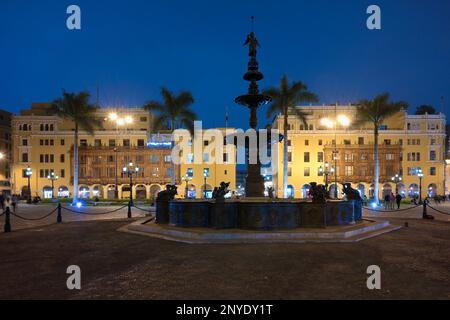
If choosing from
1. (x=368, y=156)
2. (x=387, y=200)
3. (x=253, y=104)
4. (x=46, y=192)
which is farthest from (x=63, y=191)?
(x=368, y=156)

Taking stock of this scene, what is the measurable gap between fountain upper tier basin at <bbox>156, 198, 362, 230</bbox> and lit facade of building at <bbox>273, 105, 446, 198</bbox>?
40636 millimetres

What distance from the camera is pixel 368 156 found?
171 ft

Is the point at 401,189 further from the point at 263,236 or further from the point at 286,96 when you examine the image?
the point at 263,236

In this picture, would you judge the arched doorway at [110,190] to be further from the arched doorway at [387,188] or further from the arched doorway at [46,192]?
the arched doorway at [387,188]

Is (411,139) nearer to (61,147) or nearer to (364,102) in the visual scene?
(364,102)

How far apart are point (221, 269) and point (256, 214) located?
14.9ft

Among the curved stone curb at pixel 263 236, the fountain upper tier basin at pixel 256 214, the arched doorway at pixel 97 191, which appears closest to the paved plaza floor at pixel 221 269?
the curved stone curb at pixel 263 236

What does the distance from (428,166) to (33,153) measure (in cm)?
7433

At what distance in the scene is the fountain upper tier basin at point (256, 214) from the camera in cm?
1159

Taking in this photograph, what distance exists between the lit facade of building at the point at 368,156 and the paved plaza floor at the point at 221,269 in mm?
41891

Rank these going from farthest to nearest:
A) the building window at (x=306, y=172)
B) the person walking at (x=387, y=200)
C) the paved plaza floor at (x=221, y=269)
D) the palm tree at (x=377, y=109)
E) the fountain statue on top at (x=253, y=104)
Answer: the building window at (x=306, y=172), the palm tree at (x=377, y=109), the person walking at (x=387, y=200), the fountain statue on top at (x=253, y=104), the paved plaza floor at (x=221, y=269)
